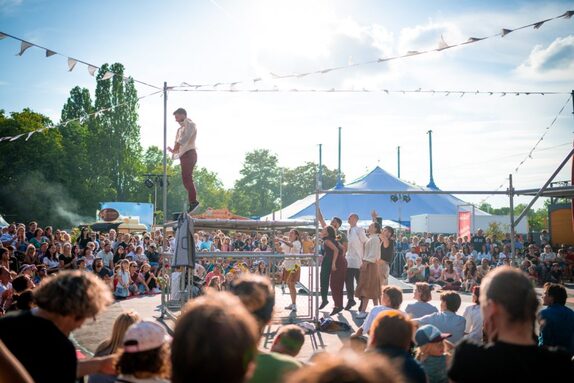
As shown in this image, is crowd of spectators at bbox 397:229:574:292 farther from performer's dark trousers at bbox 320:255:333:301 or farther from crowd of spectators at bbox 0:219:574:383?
crowd of spectators at bbox 0:219:574:383

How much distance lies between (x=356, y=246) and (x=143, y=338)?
32.0 ft

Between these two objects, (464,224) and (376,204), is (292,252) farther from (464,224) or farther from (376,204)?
(376,204)

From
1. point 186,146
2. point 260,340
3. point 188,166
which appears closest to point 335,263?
point 188,166

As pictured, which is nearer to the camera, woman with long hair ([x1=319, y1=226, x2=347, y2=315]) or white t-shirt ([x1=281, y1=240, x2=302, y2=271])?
woman with long hair ([x1=319, y1=226, x2=347, y2=315])

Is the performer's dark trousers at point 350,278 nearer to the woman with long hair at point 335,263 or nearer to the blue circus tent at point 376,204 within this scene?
the woman with long hair at point 335,263

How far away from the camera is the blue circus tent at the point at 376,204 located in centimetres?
3036

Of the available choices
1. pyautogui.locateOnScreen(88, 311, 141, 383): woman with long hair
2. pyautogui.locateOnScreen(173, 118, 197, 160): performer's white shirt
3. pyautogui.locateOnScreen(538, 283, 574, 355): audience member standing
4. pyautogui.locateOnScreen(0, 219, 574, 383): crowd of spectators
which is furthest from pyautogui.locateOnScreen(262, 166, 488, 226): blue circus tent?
pyautogui.locateOnScreen(88, 311, 141, 383): woman with long hair

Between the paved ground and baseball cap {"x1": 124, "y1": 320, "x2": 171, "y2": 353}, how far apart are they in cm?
320

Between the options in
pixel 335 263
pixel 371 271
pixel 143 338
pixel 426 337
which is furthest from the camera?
pixel 335 263

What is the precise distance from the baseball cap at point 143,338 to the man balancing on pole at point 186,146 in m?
7.83

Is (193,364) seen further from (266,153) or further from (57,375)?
(266,153)

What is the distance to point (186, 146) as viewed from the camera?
1062cm

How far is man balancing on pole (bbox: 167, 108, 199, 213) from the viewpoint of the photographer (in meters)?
10.6

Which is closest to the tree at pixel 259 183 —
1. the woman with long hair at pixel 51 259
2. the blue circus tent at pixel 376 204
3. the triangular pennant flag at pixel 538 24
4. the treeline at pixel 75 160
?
the treeline at pixel 75 160
